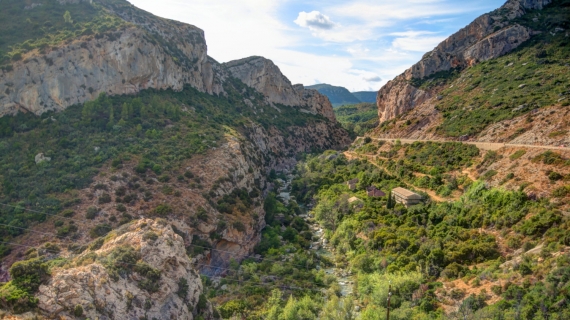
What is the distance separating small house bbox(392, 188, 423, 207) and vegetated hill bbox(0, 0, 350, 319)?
1776 centimetres

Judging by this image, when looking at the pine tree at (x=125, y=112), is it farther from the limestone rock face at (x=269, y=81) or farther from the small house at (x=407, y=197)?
the limestone rock face at (x=269, y=81)

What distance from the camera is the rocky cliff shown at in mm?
73312

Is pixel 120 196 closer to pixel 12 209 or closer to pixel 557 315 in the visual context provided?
pixel 12 209

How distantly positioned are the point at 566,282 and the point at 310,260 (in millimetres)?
21131

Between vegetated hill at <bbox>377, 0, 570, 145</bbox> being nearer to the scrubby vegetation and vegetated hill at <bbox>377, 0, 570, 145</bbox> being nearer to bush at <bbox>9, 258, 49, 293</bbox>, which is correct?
the scrubby vegetation

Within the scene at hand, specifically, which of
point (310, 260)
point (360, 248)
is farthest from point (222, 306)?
point (360, 248)

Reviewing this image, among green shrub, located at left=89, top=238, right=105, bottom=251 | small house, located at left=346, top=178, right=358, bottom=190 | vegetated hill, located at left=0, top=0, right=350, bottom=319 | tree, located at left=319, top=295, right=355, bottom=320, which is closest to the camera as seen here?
vegetated hill, located at left=0, top=0, right=350, bottom=319

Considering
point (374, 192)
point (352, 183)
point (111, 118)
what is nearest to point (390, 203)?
point (374, 192)

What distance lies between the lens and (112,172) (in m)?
39.5

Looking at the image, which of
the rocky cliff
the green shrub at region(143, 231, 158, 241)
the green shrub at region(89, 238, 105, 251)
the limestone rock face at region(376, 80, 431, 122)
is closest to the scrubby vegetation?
the rocky cliff

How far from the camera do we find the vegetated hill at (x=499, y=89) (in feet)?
152

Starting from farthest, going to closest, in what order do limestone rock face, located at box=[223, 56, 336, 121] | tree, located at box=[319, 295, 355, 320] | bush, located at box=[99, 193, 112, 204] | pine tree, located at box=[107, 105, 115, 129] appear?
1. limestone rock face, located at box=[223, 56, 336, 121]
2. pine tree, located at box=[107, 105, 115, 129]
3. bush, located at box=[99, 193, 112, 204]
4. tree, located at box=[319, 295, 355, 320]

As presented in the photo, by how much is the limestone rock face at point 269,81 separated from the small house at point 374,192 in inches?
2672

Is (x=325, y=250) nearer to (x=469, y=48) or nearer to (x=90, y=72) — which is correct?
(x=90, y=72)
